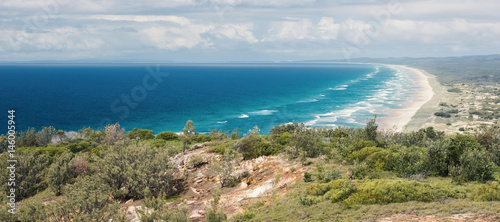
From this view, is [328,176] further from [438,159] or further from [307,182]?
[438,159]

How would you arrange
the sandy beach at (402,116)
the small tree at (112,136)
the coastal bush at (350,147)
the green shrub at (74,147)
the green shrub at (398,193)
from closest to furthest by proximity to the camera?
1. the green shrub at (398,193)
2. the coastal bush at (350,147)
3. the green shrub at (74,147)
4. the small tree at (112,136)
5. the sandy beach at (402,116)

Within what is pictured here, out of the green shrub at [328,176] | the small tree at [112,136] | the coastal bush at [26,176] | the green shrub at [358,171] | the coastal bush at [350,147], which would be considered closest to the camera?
the green shrub at [328,176]

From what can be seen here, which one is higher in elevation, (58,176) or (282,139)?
(282,139)

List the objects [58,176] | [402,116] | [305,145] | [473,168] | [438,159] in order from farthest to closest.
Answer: [402,116] → [305,145] → [58,176] → [438,159] → [473,168]

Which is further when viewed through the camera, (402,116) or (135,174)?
(402,116)

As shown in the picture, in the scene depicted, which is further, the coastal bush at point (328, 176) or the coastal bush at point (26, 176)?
the coastal bush at point (26, 176)

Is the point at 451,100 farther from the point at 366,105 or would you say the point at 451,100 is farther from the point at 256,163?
the point at 256,163

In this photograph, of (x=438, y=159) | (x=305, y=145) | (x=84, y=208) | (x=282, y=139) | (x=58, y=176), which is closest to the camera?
(x=84, y=208)

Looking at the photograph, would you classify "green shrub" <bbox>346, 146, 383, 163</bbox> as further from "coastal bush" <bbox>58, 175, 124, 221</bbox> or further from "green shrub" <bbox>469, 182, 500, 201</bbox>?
"coastal bush" <bbox>58, 175, 124, 221</bbox>

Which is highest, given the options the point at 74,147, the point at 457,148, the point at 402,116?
the point at 457,148

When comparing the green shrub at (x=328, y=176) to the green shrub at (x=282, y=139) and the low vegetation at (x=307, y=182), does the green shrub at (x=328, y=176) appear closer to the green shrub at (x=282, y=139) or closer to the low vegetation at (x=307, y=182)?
the low vegetation at (x=307, y=182)

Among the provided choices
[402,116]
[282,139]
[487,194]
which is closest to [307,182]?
[487,194]

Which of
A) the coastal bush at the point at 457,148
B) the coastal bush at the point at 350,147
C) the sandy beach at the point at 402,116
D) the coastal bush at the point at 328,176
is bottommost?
the sandy beach at the point at 402,116

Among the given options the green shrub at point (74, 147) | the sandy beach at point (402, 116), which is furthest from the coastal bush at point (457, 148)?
the green shrub at point (74, 147)
